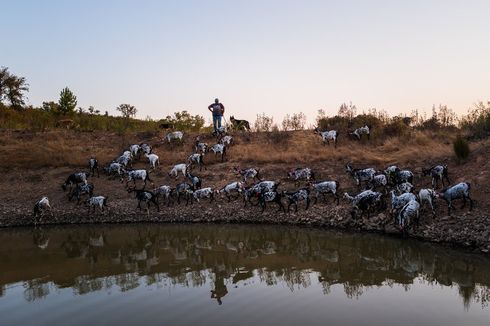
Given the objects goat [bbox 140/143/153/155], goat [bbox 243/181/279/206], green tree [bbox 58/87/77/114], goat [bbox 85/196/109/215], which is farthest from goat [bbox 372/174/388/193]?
green tree [bbox 58/87/77/114]

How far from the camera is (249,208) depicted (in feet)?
76.1

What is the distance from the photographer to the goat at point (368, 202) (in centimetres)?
1984

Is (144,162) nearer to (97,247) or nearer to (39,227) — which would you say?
(39,227)

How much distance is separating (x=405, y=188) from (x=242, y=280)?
10.4 metres

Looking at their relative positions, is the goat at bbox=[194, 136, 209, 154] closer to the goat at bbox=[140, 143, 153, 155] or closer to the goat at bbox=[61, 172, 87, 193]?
the goat at bbox=[140, 143, 153, 155]

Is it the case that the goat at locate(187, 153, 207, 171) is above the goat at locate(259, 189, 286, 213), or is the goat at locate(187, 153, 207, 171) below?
above

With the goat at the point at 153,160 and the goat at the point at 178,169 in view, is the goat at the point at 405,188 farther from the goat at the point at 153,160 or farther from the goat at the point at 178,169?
the goat at the point at 153,160

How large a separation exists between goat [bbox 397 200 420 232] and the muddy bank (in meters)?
0.35

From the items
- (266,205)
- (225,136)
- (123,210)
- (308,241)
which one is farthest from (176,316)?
(225,136)

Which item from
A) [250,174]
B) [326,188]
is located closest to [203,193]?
[250,174]

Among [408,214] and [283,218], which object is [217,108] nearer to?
[283,218]

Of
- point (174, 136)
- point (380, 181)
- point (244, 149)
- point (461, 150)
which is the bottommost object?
point (380, 181)

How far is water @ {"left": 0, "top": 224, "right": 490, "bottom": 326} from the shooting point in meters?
10.2

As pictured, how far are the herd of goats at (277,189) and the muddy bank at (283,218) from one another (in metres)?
0.41
